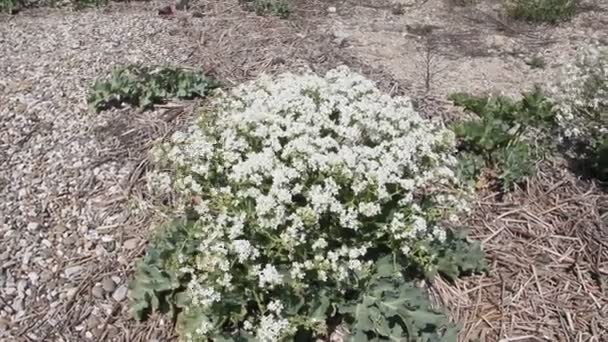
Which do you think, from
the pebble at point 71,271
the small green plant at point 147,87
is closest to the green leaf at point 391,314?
the pebble at point 71,271

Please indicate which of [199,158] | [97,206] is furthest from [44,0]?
[199,158]

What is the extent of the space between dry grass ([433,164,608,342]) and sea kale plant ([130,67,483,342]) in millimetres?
269

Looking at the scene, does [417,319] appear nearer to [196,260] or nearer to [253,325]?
[253,325]

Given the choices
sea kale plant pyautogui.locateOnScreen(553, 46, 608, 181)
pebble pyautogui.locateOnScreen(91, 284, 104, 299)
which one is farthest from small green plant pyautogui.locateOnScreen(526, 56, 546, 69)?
pebble pyautogui.locateOnScreen(91, 284, 104, 299)

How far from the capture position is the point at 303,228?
2518 mm

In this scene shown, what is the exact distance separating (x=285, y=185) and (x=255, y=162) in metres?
0.15

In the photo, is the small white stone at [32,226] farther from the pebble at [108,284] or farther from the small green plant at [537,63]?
the small green plant at [537,63]

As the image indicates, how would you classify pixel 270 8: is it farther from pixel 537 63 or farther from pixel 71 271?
pixel 71 271

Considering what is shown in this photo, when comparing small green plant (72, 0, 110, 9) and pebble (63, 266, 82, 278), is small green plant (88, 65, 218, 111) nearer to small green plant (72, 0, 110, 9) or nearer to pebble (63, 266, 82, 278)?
pebble (63, 266, 82, 278)

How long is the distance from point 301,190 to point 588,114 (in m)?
2.10

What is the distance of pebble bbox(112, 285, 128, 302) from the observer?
10.1 feet

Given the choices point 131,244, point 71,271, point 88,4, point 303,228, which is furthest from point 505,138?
point 88,4

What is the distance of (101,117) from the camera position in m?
4.23

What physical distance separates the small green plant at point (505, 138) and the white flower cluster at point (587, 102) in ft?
0.42
